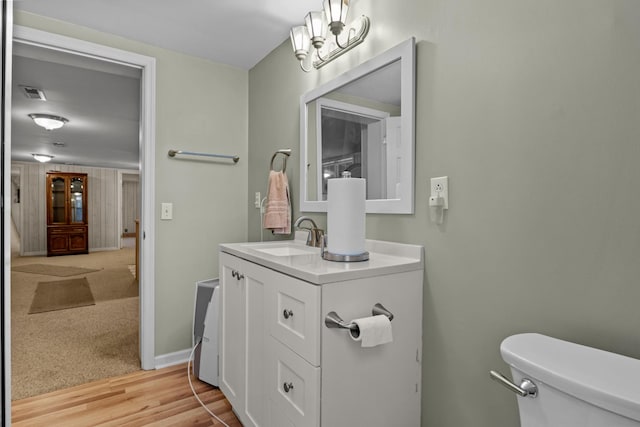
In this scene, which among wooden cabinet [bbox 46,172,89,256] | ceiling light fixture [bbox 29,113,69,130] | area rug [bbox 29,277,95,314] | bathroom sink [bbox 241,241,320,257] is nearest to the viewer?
bathroom sink [bbox 241,241,320,257]

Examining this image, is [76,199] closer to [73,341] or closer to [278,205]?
[73,341]

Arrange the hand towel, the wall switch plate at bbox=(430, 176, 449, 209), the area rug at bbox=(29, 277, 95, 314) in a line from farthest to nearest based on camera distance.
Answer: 1. the area rug at bbox=(29, 277, 95, 314)
2. the hand towel
3. the wall switch plate at bbox=(430, 176, 449, 209)

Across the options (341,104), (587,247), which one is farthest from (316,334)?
(341,104)

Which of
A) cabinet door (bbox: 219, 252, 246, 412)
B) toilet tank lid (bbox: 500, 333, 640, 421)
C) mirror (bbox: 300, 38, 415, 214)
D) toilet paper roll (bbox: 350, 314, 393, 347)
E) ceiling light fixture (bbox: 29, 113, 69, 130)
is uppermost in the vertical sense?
ceiling light fixture (bbox: 29, 113, 69, 130)

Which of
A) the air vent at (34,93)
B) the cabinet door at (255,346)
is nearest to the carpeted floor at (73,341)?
the cabinet door at (255,346)

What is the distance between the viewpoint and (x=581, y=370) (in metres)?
0.69

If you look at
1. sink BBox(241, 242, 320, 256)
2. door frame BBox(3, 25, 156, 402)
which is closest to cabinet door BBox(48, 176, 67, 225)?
door frame BBox(3, 25, 156, 402)

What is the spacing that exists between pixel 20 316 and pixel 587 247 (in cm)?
430

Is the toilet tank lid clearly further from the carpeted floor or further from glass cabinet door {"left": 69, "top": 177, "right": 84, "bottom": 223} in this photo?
glass cabinet door {"left": 69, "top": 177, "right": 84, "bottom": 223}

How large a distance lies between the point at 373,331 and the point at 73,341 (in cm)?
272

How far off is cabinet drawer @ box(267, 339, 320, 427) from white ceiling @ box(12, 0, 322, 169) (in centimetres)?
172

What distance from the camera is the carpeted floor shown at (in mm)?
2072

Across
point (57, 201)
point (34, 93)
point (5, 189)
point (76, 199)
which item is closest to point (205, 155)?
point (5, 189)

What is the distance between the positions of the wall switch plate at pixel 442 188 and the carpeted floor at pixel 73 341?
7.29ft
